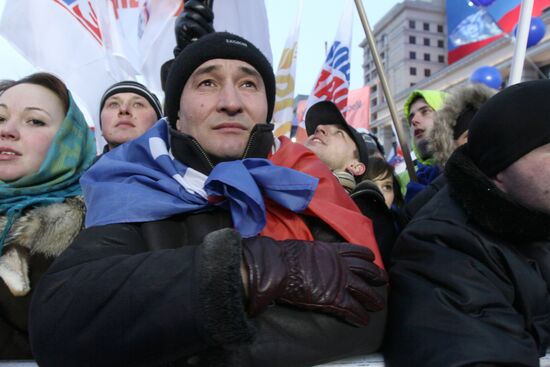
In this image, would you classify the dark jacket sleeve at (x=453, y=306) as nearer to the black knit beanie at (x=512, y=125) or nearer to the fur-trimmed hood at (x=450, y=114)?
the black knit beanie at (x=512, y=125)

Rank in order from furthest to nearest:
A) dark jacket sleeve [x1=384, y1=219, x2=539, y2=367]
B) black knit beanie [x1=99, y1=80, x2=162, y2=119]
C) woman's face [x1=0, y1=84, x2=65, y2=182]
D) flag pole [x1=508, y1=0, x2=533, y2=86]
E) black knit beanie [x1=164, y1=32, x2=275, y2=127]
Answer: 1. black knit beanie [x1=99, y1=80, x2=162, y2=119]
2. flag pole [x1=508, y1=0, x2=533, y2=86]
3. woman's face [x1=0, y1=84, x2=65, y2=182]
4. black knit beanie [x1=164, y1=32, x2=275, y2=127]
5. dark jacket sleeve [x1=384, y1=219, x2=539, y2=367]

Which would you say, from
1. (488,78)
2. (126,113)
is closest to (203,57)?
(126,113)

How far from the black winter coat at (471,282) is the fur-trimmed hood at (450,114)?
1266mm

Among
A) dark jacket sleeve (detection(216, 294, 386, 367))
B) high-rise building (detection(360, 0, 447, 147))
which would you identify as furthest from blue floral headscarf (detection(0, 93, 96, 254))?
high-rise building (detection(360, 0, 447, 147))

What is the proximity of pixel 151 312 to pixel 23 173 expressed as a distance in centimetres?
118

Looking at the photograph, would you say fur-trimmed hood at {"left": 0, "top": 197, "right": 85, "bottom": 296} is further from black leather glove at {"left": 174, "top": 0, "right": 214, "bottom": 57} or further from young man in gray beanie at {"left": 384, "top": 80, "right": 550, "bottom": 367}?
young man in gray beanie at {"left": 384, "top": 80, "right": 550, "bottom": 367}

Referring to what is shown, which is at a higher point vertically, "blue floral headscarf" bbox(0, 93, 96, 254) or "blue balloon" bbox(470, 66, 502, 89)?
"blue floral headscarf" bbox(0, 93, 96, 254)

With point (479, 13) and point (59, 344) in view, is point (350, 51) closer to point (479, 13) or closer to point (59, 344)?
point (479, 13)

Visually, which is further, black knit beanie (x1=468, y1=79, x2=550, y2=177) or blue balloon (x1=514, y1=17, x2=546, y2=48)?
blue balloon (x1=514, y1=17, x2=546, y2=48)

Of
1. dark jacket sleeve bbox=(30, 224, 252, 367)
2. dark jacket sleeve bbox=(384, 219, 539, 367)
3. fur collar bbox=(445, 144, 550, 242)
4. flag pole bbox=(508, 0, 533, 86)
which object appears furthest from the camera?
flag pole bbox=(508, 0, 533, 86)

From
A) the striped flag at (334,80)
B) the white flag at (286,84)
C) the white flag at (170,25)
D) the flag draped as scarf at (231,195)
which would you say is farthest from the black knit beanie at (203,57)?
the striped flag at (334,80)

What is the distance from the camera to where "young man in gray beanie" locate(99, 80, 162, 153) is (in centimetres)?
244

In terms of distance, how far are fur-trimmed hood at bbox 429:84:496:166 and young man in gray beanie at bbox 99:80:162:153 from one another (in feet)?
5.58

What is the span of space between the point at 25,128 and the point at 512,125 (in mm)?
1768
